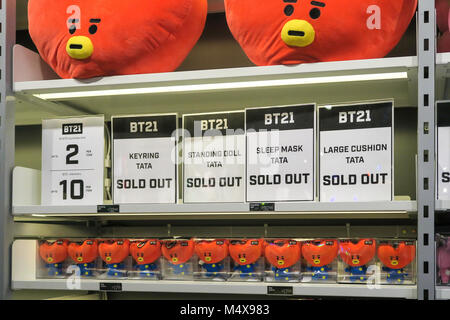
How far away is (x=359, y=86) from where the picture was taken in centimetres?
181

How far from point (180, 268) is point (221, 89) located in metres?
0.60

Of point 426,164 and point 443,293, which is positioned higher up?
point 426,164

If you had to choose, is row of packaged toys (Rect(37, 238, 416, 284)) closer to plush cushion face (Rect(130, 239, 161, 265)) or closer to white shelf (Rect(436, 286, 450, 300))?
plush cushion face (Rect(130, 239, 161, 265))

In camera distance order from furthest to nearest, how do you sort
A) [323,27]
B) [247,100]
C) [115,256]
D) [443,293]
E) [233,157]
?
[247,100] < [115,256] < [233,157] < [323,27] < [443,293]

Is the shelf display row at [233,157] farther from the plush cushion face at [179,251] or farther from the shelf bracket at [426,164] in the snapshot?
the plush cushion face at [179,251]

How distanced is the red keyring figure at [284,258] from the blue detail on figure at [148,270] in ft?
1.25

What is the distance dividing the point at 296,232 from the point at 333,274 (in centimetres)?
46

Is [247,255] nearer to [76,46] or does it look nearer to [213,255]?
[213,255]

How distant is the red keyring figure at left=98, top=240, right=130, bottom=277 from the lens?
6.01 feet

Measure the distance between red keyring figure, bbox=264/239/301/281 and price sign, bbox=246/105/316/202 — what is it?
156mm

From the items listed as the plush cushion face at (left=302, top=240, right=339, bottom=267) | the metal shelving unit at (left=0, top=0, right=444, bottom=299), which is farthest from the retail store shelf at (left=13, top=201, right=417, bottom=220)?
the plush cushion face at (left=302, top=240, right=339, bottom=267)

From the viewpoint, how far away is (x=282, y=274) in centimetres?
171

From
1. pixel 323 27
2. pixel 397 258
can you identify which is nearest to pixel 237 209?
pixel 397 258

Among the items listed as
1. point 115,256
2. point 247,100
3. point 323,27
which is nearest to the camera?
point 323,27
